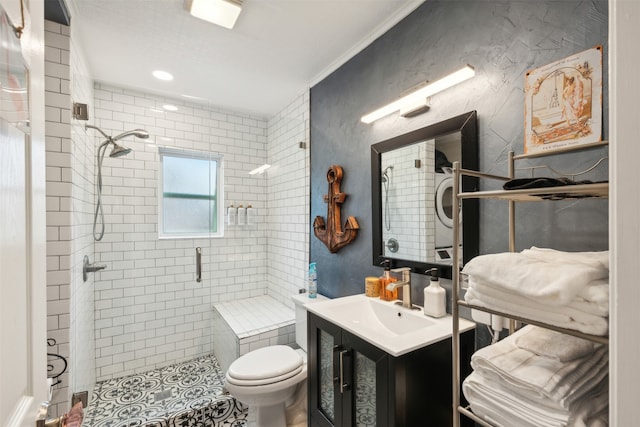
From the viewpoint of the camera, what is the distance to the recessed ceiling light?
7.47 ft

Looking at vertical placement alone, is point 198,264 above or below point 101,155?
below

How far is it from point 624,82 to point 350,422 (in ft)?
4.78

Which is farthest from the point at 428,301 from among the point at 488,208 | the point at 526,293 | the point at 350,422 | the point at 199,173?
the point at 199,173

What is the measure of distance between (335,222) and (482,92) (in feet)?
3.92

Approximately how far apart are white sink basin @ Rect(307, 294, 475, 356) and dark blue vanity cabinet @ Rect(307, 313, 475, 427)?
1.4 inches

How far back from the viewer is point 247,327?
2260mm

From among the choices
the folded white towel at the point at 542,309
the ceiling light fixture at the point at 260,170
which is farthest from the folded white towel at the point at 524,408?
the ceiling light fixture at the point at 260,170

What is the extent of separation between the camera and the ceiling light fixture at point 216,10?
5.03ft

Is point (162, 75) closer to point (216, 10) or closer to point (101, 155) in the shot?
point (101, 155)

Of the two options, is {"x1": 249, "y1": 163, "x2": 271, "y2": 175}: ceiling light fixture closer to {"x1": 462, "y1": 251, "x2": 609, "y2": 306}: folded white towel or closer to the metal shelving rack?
the metal shelving rack

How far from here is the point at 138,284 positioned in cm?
229

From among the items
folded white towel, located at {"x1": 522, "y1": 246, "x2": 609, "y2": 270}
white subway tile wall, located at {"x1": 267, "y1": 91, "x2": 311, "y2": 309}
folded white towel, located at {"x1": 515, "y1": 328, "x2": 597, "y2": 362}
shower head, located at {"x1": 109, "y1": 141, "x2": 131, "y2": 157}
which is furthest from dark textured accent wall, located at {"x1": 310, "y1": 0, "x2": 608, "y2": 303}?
shower head, located at {"x1": 109, "y1": 141, "x2": 131, "y2": 157}

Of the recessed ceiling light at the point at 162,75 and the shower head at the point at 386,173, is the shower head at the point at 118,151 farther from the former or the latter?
the shower head at the point at 386,173

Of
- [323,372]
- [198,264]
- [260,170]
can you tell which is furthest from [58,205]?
[323,372]
